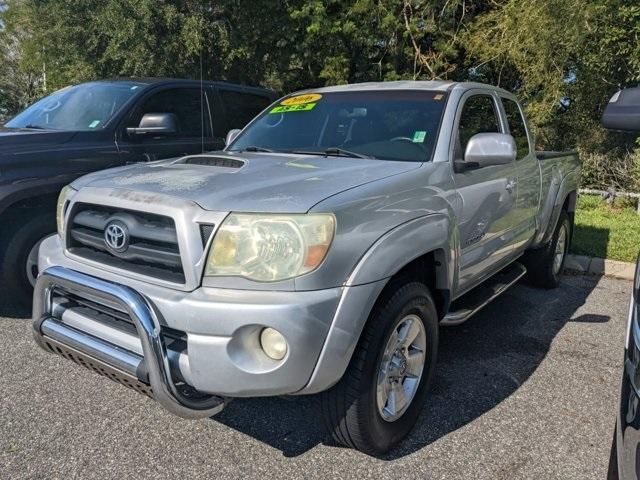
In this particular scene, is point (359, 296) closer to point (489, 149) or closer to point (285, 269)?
point (285, 269)

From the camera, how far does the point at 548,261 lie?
5316mm

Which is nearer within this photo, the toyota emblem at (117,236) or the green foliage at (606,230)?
Answer: the toyota emblem at (117,236)

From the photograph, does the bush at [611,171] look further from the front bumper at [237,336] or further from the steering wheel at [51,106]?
the front bumper at [237,336]

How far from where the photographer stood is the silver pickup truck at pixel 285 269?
218 centimetres

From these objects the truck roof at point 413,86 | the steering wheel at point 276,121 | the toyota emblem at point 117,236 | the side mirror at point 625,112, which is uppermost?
the truck roof at point 413,86

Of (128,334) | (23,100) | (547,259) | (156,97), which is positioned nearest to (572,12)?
(547,259)

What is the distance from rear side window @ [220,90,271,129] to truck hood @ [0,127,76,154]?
1755 millimetres

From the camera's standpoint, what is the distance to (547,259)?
5.30 m

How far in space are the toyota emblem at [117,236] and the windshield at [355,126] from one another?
130 cm

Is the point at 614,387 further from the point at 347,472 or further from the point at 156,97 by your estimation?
the point at 156,97

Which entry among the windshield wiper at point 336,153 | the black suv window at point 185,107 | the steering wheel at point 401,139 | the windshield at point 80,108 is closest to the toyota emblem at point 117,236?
the windshield wiper at point 336,153

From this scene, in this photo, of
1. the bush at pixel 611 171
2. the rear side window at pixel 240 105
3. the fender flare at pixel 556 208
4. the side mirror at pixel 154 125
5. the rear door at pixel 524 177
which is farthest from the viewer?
the bush at pixel 611 171

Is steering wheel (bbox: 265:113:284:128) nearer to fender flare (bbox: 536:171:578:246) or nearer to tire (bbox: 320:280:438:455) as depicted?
tire (bbox: 320:280:438:455)

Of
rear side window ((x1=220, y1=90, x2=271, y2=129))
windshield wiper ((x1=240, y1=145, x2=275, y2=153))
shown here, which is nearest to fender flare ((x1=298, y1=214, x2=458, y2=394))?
windshield wiper ((x1=240, y1=145, x2=275, y2=153))
